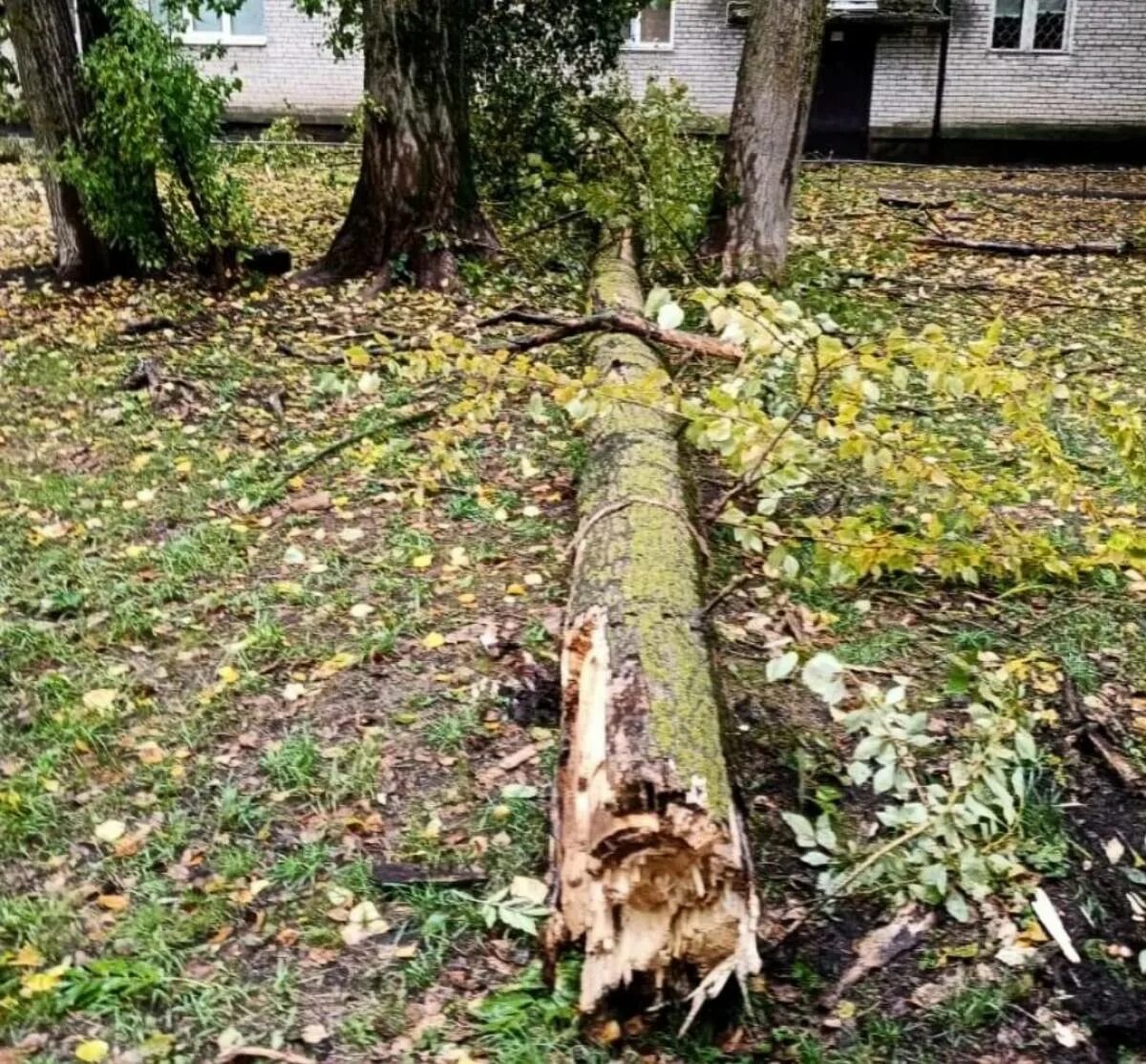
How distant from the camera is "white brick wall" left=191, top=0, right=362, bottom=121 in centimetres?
1811

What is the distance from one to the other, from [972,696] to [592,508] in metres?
1.46

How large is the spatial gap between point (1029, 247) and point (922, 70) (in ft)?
Answer: 29.0

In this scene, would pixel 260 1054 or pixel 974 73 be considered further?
pixel 974 73

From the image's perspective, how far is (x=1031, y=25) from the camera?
58.6ft

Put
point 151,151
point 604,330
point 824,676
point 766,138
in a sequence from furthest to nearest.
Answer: point 766,138 < point 151,151 < point 604,330 < point 824,676

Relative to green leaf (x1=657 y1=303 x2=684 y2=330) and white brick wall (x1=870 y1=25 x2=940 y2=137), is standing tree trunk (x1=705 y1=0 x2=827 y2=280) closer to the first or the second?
green leaf (x1=657 y1=303 x2=684 y2=330)

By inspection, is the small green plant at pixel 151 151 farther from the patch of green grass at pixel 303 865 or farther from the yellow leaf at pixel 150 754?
the patch of green grass at pixel 303 865

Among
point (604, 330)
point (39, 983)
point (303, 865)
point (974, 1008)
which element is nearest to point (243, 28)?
point (604, 330)

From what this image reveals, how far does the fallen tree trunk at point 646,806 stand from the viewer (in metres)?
2.52

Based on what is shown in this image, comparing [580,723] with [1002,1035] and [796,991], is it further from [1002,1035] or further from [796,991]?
[1002,1035]

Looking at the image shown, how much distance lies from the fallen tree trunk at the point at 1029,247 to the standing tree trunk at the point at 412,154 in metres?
4.83

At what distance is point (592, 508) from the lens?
431 cm

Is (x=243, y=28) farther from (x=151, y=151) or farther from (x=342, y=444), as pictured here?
(x=342, y=444)

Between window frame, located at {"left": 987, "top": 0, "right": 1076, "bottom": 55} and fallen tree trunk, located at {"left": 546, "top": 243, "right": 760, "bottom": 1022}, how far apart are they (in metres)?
17.3
